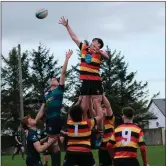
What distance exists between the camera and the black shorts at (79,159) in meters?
9.37

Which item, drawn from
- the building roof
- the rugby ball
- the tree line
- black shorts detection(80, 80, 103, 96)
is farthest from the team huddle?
the building roof

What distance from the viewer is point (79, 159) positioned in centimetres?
941

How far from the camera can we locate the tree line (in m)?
54.7

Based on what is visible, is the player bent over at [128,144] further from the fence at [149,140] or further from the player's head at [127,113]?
the fence at [149,140]

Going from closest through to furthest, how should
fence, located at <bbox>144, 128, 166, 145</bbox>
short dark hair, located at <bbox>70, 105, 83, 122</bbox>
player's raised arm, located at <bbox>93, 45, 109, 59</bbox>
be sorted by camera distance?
short dark hair, located at <bbox>70, 105, 83, 122</bbox> < player's raised arm, located at <bbox>93, 45, 109, 59</bbox> < fence, located at <bbox>144, 128, 166, 145</bbox>

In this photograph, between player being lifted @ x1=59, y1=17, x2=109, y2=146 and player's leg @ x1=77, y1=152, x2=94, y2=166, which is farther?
player being lifted @ x1=59, y1=17, x2=109, y2=146

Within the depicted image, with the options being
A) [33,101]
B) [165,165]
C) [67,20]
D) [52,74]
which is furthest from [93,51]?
[52,74]

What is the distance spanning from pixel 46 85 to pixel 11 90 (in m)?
4.16

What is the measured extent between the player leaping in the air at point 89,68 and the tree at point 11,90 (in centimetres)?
4241

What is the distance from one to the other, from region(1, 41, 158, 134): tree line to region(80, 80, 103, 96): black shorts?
4056 cm

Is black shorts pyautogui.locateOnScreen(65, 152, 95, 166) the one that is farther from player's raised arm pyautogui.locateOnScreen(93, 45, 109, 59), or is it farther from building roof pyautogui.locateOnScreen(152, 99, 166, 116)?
building roof pyautogui.locateOnScreen(152, 99, 166, 116)

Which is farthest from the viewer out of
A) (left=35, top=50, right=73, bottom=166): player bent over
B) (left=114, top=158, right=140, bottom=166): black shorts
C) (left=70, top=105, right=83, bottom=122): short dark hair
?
(left=35, top=50, right=73, bottom=166): player bent over

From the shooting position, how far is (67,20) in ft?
39.5

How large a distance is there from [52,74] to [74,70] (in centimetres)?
277
